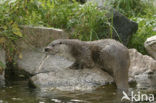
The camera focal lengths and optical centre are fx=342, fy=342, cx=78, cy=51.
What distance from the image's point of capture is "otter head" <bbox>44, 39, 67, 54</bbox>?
436cm

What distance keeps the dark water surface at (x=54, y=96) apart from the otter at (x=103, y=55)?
203 millimetres

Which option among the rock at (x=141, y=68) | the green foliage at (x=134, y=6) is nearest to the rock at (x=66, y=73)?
the rock at (x=141, y=68)

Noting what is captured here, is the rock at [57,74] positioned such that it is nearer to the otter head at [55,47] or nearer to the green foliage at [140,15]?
the otter head at [55,47]

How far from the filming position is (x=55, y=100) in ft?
11.1

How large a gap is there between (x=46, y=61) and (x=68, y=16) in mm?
1452

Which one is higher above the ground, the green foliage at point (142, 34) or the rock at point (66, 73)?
the green foliage at point (142, 34)

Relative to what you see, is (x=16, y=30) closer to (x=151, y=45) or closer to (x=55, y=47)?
(x=55, y=47)

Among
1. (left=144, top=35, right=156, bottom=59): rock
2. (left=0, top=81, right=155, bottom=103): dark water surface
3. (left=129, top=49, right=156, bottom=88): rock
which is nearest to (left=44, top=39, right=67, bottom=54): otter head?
(left=0, top=81, right=155, bottom=103): dark water surface

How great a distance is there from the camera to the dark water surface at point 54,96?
3373 mm

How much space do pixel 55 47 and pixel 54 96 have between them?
0.97 meters

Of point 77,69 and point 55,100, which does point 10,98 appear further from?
point 77,69

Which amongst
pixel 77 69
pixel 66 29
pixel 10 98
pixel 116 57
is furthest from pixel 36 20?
pixel 10 98

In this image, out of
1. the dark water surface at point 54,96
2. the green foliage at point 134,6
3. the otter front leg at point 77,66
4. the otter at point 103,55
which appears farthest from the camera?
the green foliage at point 134,6

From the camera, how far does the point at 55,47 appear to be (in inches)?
172
